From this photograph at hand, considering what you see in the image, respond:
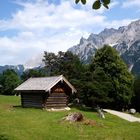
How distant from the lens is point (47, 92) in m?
50.3

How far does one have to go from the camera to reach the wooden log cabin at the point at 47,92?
50344 mm

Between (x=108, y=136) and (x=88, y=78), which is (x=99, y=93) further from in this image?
(x=108, y=136)

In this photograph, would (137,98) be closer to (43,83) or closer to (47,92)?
(43,83)

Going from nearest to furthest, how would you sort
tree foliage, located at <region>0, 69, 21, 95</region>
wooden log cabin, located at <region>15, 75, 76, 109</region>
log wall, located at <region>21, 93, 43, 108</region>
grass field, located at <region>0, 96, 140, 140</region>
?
grass field, located at <region>0, 96, 140, 140</region>
wooden log cabin, located at <region>15, 75, 76, 109</region>
log wall, located at <region>21, 93, 43, 108</region>
tree foliage, located at <region>0, 69, 21, 95</region>

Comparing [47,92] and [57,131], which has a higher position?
[47,92]

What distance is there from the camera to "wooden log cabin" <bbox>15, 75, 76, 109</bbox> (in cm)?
5034

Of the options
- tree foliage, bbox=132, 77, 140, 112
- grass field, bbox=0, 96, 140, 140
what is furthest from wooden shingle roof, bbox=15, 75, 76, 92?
grass field, bbox=0, 96, 140, 140

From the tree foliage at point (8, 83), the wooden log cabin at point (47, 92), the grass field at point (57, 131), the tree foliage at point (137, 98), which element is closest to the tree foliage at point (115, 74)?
the tree foliage at point (137, 98)

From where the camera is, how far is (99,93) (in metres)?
50.6

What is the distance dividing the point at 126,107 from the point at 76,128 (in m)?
36.2

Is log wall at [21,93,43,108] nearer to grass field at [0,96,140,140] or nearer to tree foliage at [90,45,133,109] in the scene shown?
tree foliage at [90,45,133,109]

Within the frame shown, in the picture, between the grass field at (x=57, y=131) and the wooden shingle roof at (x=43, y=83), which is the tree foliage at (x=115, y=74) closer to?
the wooden shingle roof at (x=43, y=83)

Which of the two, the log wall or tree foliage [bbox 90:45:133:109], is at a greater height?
tree foliage [bbox 90:45:133:109]

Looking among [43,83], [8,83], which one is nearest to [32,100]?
[43,83]
